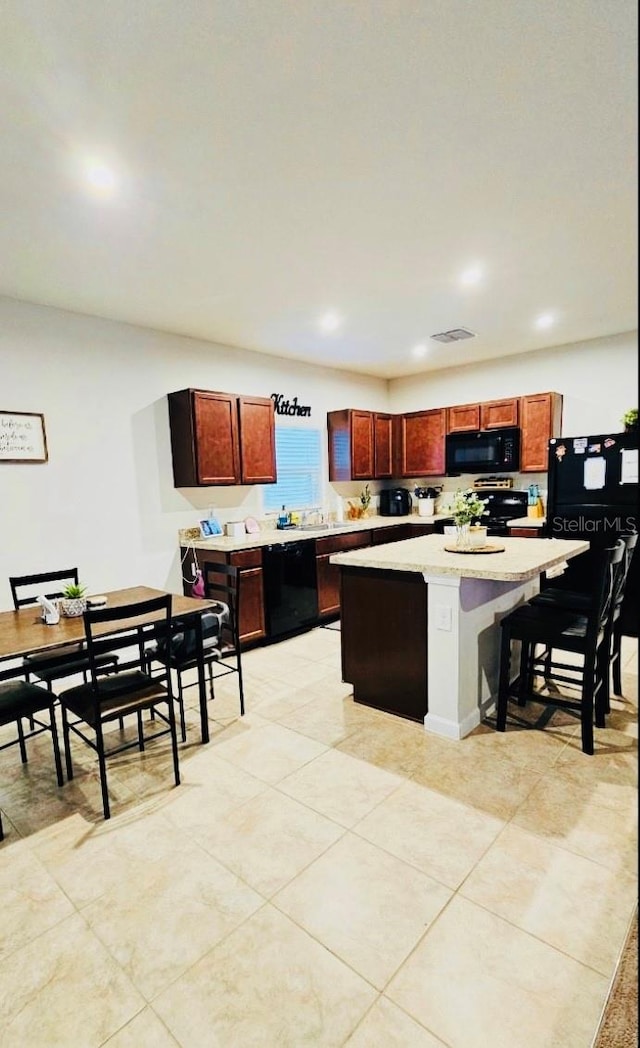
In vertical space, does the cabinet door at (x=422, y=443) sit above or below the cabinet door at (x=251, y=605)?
above

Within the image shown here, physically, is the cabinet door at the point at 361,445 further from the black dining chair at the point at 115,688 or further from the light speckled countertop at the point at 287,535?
the black dining chair at the point at 115,688

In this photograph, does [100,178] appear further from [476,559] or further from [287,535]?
[287,535]

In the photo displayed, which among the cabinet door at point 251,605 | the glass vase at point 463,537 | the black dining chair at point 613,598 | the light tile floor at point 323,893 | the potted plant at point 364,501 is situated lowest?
the light tile floor at point 323,893

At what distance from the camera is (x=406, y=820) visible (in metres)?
2.21

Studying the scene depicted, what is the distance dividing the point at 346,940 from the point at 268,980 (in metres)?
0.27

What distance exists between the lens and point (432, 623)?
2826mm

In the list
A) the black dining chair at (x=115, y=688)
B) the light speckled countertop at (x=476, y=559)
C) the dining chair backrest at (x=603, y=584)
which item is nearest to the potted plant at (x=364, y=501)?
the light speckled countertop at (x=476, y=559)

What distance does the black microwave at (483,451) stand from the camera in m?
5.44

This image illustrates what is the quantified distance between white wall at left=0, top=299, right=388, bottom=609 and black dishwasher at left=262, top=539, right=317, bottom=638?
0.76 metres

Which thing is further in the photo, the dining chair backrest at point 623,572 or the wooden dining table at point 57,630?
the dining chair backrest at point 623,572

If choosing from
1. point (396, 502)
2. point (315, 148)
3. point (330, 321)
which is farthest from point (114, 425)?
point (396, 502)

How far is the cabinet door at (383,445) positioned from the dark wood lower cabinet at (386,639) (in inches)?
129

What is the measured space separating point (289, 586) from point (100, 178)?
325cm

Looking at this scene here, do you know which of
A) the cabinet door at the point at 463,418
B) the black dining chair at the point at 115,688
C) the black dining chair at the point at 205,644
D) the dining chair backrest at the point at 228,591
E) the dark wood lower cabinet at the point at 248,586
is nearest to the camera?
the black dining chair at the point at 115,688
